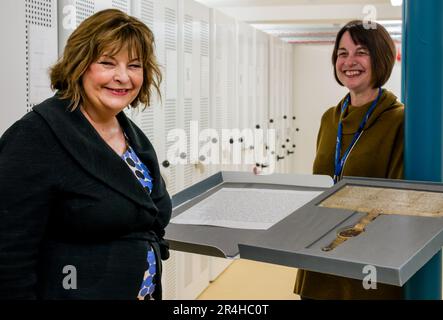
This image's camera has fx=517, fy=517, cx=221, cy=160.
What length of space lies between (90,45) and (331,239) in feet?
2.28

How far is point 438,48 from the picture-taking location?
1071 millimetres

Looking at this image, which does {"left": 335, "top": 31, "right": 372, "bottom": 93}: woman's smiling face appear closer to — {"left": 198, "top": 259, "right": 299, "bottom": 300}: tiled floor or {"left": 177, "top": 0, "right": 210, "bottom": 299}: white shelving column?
{"left": 177, "top": 0, "right": 210, "bottom": 299}: white shelving column

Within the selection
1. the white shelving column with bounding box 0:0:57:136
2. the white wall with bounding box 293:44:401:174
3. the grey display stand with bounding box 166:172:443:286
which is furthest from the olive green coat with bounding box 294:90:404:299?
the white wall with bounding box 293:44:401:174

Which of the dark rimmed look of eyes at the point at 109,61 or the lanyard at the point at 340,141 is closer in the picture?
the dark rimmed look of eyes at the point at 109,61

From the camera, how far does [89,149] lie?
3.78ft

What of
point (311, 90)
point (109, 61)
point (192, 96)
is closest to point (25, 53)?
point (109, 61)

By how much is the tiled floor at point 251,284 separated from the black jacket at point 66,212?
8.60ft

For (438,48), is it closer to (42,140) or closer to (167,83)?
(42,140)

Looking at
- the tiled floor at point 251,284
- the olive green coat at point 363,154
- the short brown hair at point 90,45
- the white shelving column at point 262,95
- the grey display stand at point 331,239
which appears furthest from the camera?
the white shelving column at point 262,95

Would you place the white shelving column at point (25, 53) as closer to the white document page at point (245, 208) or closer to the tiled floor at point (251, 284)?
the white document page at point (245, 208)

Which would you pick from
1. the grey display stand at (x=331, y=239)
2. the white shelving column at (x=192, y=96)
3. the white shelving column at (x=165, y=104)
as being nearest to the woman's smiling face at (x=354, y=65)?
the grey display stand at (x=331, y=239)

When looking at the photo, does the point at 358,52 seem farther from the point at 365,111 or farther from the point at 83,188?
the point at 83,188

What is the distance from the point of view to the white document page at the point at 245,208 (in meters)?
1.09

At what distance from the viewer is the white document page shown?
1.09 m
